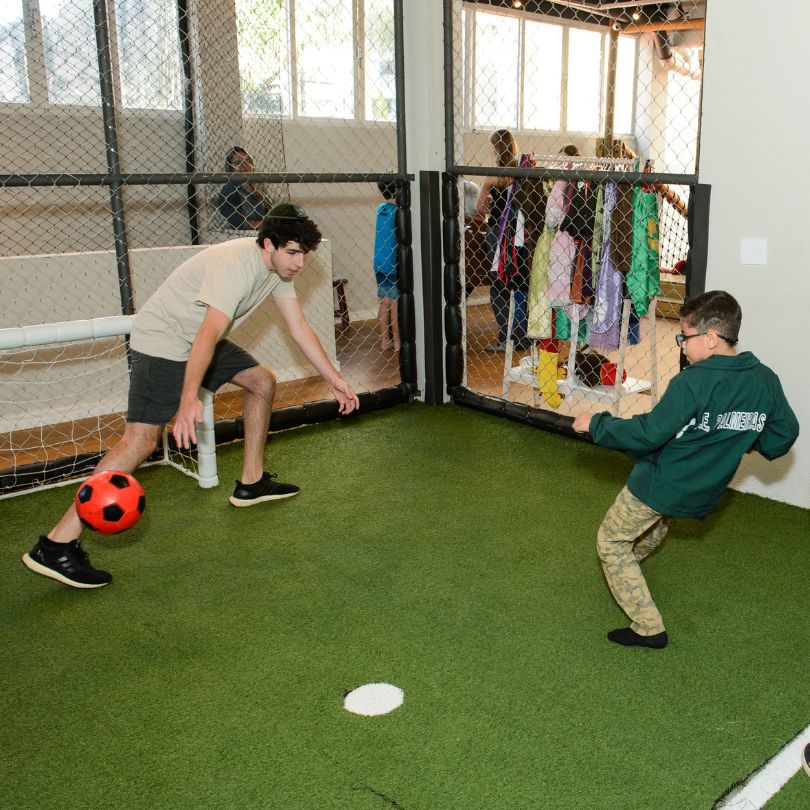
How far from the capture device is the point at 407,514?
4.02 metres

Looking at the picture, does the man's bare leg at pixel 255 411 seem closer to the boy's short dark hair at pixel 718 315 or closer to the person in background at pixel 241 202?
the boy's short dark hair at pixel 718 315

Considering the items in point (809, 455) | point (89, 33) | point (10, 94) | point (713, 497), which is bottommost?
point (809, 455)

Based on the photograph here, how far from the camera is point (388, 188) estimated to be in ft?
18.5

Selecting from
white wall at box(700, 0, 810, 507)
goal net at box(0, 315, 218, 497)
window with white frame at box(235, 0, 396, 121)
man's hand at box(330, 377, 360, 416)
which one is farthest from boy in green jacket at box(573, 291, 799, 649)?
window with white frame at box(235, 0, 396, 121)

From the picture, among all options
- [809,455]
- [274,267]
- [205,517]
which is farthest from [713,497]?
[205,517]

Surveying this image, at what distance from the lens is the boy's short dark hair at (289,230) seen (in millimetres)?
3361

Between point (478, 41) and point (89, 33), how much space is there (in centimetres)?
492

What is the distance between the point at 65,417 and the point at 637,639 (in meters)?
3.94

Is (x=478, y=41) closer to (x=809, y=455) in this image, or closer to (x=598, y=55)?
(x=598, y=55)

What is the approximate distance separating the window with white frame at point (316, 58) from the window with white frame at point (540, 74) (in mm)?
1306

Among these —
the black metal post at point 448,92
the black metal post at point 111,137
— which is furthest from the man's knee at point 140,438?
the black metal post at point 448,92

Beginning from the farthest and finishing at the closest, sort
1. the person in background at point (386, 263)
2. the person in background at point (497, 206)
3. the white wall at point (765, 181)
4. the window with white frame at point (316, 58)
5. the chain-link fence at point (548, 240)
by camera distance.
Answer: the window with white frame at point (316, 58) < the person in background at point (386, 263) < the person in background at point (497, 206) < the chain-link fence at point (548, 240) < the white wall at point (765, 181)

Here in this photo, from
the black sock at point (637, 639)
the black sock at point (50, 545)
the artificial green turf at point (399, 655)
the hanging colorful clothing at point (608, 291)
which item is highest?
the hanging colorful clothing at point (608, 291)

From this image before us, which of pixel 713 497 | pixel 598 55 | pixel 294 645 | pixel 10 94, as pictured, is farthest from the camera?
pixel 598 55
